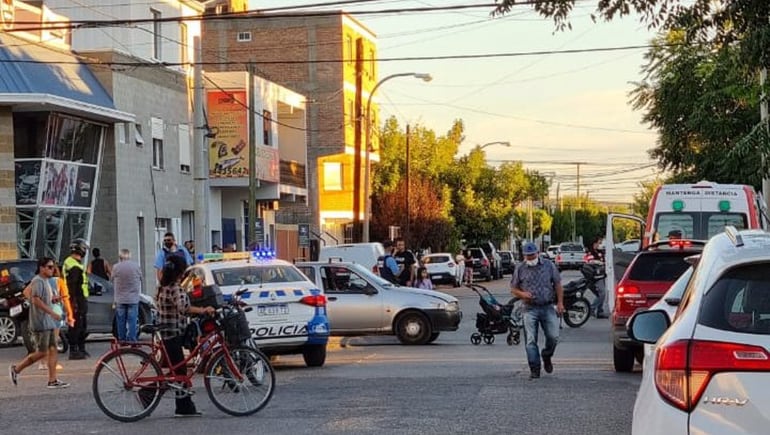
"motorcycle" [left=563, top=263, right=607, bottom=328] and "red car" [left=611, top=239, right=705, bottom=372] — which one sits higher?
"red car" [left=611, top=239, right=705, bottom=372]

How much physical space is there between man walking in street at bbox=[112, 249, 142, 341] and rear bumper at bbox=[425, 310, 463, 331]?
5.01 meters

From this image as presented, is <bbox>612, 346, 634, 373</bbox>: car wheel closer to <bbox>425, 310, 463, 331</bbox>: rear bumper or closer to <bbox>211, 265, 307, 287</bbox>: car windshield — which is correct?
<bbox>211, 265, 307, 287</bbox>: car windshield

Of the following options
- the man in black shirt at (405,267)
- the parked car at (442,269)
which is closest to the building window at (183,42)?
the man in black shirt at (405,267)

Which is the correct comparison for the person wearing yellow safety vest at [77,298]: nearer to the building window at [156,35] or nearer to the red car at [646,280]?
the red car at [646,280]

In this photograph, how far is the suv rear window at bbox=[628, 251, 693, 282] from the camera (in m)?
16.5

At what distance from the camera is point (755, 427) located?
4430 mm

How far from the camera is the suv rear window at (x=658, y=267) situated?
16.5m

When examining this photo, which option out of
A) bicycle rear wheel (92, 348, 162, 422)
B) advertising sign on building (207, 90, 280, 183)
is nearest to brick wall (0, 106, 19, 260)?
advertising sign on building (207, 90, 280, 183)

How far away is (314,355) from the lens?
1709cm

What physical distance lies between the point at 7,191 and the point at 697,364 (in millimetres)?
27271

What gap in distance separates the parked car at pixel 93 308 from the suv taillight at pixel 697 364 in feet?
63.0

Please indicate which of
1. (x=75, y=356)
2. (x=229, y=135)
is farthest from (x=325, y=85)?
(x=75, y=356)

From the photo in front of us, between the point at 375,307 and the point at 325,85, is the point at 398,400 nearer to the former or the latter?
the point at 375,307

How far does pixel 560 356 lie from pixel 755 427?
1388 cm
